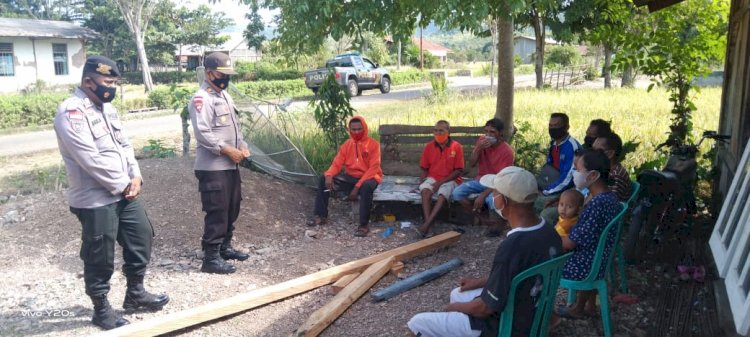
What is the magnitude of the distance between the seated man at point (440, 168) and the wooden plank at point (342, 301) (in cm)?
121

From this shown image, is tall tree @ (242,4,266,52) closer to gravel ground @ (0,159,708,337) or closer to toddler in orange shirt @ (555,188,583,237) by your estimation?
gravel ground @ (0,159,708,337)

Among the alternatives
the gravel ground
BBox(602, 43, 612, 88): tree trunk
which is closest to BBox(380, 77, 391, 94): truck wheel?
BBox(602, 43, 612, 88): tree trunk

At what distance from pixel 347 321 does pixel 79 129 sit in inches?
83.6

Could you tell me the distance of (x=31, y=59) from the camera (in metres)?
24.6

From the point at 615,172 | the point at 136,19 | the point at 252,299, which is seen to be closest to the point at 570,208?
the point at 615,172

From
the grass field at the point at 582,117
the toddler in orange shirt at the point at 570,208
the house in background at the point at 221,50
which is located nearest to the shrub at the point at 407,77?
the house in background at the point at 221,50

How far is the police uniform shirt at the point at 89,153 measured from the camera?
3.58m

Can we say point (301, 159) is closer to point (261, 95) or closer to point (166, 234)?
point (166, 234)

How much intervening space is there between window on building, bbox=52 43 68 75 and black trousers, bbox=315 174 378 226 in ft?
80.0

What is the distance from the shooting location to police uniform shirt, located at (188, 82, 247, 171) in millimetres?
4652

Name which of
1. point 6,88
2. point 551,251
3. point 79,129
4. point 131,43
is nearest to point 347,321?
point 551,251

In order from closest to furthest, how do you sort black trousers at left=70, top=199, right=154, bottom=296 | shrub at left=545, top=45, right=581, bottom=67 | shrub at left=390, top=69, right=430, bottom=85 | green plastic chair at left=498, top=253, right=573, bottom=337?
green plastic chair at left=498, top=253, right=573, bottom=337 < black trousers at left=70, top=199, right=154, bottom=296 < shrub at left=390, top=69, right=430, bottom=85 < shrub at left=545, top=45, right=581, bottom=67

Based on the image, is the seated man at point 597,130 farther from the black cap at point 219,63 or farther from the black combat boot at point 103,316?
the black combat boot at point 103,316

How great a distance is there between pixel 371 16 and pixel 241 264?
8.44ft
